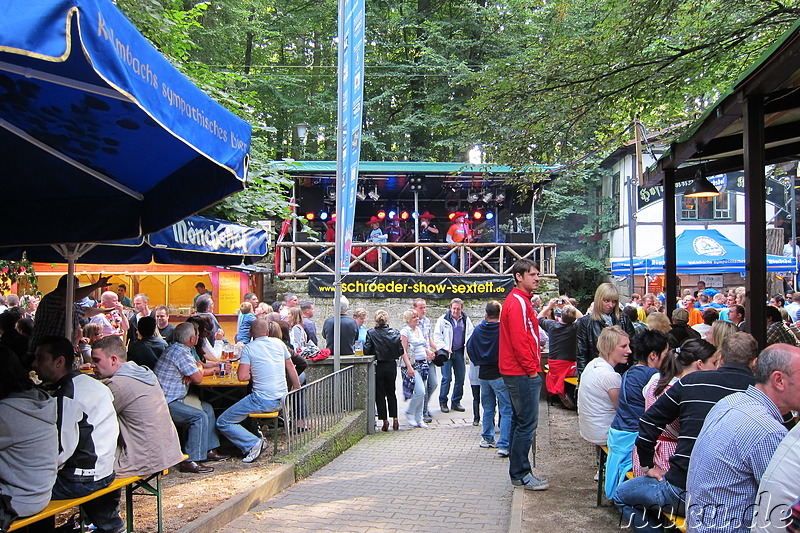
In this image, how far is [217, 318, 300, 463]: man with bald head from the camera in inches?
279

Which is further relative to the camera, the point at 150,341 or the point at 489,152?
the point at 489,152

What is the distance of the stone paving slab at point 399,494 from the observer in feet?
18.0

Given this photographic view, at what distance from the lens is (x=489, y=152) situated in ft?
34.0

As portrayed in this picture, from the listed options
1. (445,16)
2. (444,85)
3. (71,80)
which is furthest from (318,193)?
(71,80)

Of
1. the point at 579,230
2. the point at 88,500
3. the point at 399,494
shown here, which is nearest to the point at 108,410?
the point at 88,500

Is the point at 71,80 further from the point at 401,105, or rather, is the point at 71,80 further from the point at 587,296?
the point at 587,296

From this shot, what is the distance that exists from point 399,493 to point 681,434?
3.31 metres

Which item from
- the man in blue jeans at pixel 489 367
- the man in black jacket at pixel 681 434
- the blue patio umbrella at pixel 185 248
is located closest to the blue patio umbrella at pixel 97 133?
the blue patio umbrella at pixel 185 248

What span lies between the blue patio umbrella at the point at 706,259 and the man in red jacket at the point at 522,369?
52.9 feet

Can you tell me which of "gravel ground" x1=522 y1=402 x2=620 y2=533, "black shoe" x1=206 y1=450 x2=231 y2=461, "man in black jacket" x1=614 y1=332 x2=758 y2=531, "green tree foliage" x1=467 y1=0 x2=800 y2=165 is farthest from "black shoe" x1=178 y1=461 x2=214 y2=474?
"green tree foliage" x1=467 y1=0 x2=800 y2=165

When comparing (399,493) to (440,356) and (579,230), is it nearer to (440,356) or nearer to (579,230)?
(440,356)

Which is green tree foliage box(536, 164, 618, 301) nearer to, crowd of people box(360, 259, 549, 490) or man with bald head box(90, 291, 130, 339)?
crowd of people box(360, 259, 549, 490)

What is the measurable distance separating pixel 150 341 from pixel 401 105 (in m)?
22.8

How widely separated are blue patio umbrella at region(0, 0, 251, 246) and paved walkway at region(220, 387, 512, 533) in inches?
104
